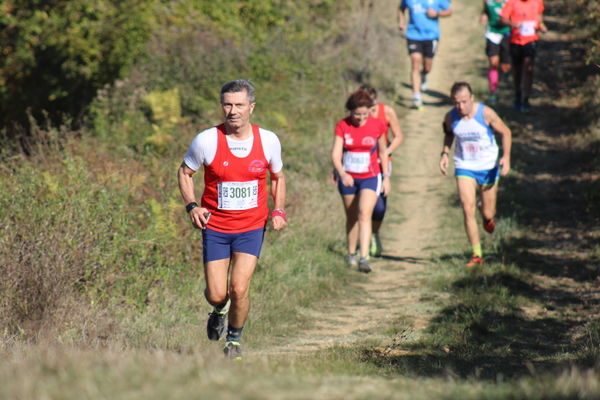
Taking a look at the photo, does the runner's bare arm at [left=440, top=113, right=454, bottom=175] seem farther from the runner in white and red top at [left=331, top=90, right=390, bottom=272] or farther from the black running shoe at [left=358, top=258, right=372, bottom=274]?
the black running shoe at [left=358, top=258, right=372, bottom=274]

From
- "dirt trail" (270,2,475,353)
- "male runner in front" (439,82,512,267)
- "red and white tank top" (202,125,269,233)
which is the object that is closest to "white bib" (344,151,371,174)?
"male runner in front" (439,82,512,267)

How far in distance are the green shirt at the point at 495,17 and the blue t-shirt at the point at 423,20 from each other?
1060 millimetres

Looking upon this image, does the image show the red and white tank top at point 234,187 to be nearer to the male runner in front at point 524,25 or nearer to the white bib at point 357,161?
the white bib at point 357,161

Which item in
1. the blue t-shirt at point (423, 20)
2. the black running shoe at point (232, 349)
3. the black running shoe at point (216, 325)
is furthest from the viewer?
the blue t-shirt at point (423, 20)

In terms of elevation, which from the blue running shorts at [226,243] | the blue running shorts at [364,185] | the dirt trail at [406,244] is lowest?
the dirt trail at [406,244]

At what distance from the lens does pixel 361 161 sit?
985 cm

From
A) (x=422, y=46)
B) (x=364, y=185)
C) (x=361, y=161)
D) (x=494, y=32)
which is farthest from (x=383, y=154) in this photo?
(x=422, y=46)

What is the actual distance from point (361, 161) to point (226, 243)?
145 inches

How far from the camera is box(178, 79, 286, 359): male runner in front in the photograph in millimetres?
6276

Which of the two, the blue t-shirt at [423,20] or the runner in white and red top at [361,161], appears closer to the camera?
the runner in white and red top at [361,161]

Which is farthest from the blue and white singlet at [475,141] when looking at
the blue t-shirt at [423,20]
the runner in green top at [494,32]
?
the blue t-shirt at [423,20]

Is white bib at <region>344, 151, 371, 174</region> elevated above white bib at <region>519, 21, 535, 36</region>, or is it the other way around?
white bib at <region>519, 21, 535, 36</region>

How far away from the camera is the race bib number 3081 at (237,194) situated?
20.8ft

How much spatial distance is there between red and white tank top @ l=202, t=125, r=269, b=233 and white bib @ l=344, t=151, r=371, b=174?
345 cm
